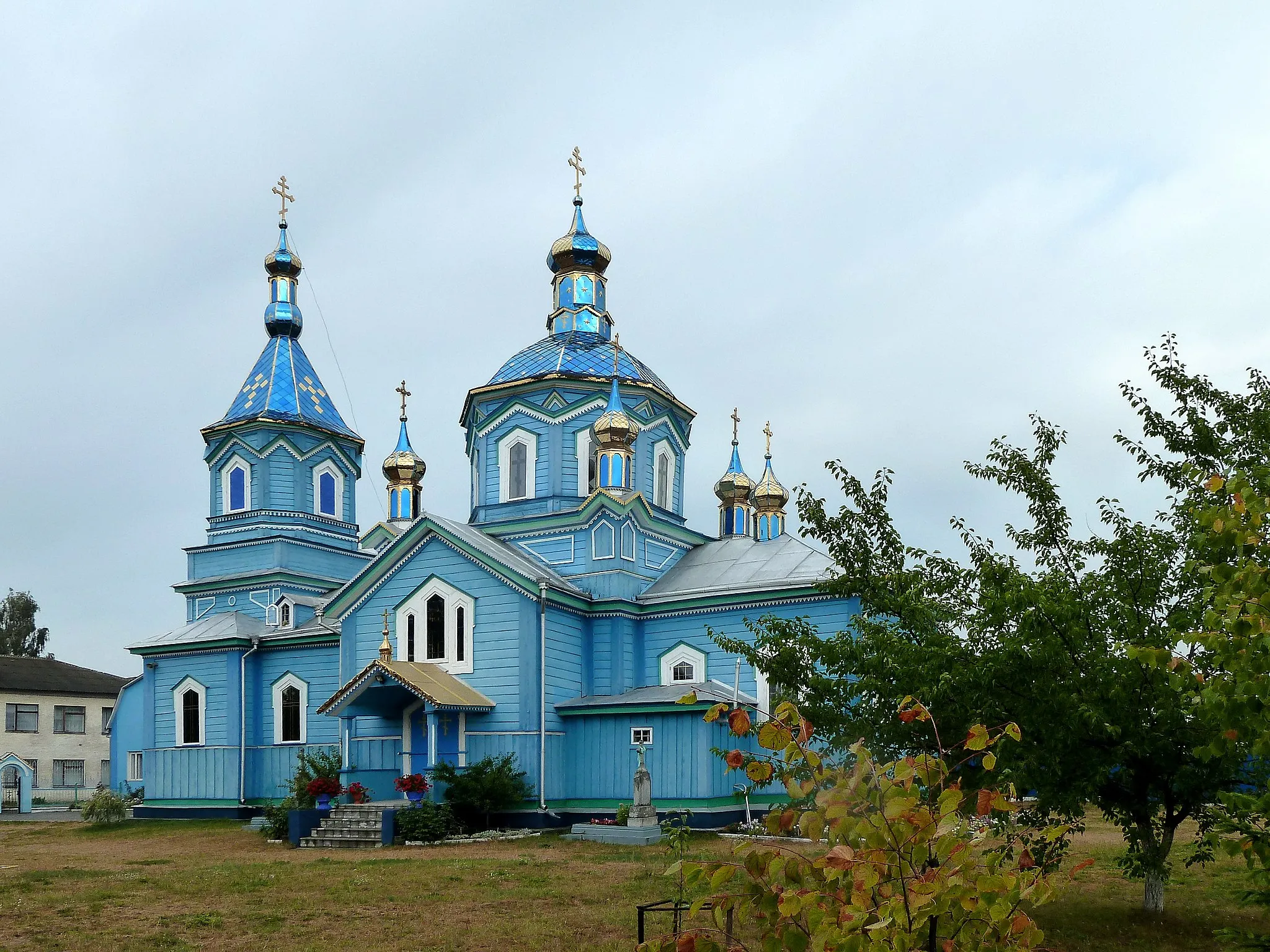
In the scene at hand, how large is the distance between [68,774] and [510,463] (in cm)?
2475

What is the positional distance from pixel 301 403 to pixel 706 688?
15013 mm

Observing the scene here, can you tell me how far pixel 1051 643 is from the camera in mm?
9312

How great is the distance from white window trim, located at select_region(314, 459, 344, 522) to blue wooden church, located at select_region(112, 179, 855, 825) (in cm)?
7

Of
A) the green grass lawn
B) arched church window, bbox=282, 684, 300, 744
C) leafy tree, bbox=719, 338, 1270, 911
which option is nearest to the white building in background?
arched church window, bbox=282, 684, 300, 744

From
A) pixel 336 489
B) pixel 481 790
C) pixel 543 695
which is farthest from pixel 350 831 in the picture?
pixel 336 489

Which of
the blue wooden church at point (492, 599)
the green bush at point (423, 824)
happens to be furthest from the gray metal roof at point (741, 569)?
the green bush at point (423, 824)

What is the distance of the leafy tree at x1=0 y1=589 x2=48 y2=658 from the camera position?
187ft

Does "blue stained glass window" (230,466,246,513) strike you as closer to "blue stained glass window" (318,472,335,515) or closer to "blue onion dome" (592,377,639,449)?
"blue stained glass window" (318,472,335,515)

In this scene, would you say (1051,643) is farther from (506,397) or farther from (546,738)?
(506,397)

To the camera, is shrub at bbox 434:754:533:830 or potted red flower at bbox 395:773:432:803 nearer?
potted red flower at bbox 395:773:432:803

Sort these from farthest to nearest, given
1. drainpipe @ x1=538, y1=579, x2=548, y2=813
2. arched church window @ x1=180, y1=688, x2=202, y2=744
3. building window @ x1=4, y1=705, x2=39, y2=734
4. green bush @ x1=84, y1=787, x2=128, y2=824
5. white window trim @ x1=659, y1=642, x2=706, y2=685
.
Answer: building window @ x1=4, y1=705, x2=39, y2=734
arched church window @ x1=180, y1=688, x2=202, y2=744
green bush @ x1=84, y1=787, x2=128, y2=824
white window trim @ x1=659, y1=642, x2=706, y2=685
drainpipe @ x1=538, y1=579, x2=548, y2=813

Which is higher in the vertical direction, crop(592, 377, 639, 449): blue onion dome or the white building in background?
crop(592, 377, 639, 449): blue onion dome

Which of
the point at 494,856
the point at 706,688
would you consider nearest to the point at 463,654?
the point at 706,688

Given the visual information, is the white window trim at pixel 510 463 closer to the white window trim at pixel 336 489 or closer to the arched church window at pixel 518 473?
the arched church window at pixel 518 473
